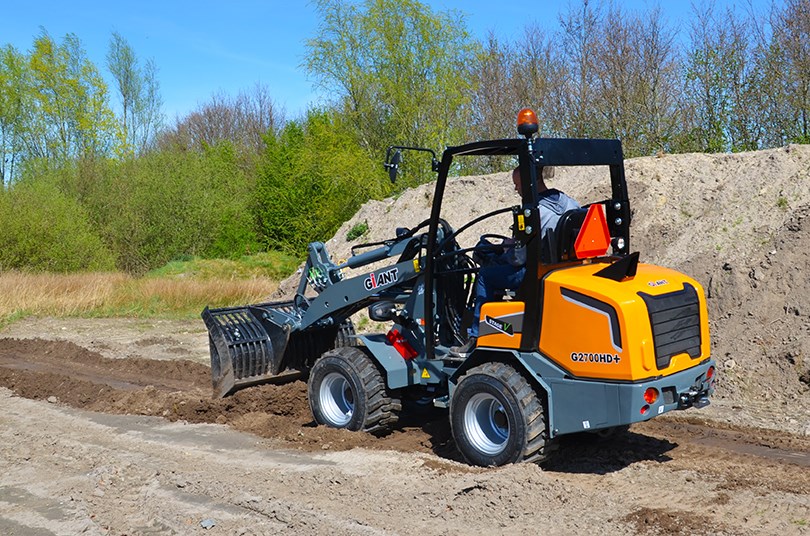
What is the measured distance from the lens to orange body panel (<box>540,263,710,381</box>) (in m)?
5.32

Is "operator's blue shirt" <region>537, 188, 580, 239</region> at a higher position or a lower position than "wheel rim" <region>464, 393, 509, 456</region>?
higher

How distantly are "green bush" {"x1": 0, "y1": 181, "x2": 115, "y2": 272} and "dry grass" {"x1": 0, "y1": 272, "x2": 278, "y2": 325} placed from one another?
5.55 metres

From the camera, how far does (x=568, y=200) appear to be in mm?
5941

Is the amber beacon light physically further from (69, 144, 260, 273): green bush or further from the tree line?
(69, 144, 260, 273): green bush

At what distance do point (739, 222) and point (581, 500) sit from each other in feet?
24.5

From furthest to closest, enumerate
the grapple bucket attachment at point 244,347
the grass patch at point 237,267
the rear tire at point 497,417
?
the grass patch at point 237,267
the grapple bucket attachment at point 244,347
the rear tire at point 497,417

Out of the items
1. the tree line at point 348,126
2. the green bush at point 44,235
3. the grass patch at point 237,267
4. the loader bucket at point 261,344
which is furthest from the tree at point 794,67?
the green bush at point 44,235

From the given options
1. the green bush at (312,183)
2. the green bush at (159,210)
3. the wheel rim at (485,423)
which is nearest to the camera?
the wheel rim at (485,423)

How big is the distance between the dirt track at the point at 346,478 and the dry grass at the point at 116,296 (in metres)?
9.48

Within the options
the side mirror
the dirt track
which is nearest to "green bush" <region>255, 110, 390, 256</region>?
the dirt track

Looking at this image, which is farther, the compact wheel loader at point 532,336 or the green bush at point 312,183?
the green bush at point 312,183

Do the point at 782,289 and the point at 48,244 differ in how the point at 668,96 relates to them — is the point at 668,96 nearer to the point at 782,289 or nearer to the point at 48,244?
the point at 782,289

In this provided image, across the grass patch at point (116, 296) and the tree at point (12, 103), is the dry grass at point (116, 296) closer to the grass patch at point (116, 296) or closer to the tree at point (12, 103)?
the grass patch at point (116, 296)

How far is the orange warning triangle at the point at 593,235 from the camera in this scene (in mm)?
5723
